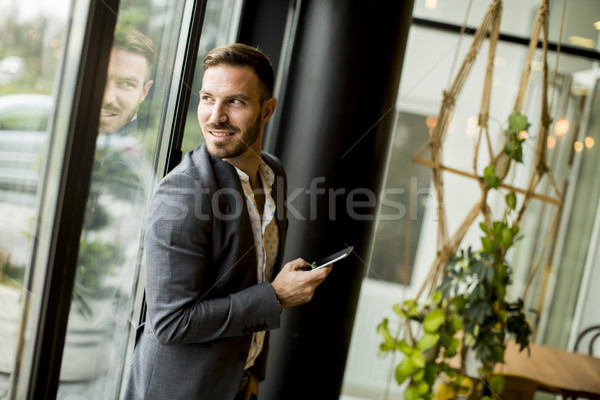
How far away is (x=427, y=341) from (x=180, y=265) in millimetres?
1597

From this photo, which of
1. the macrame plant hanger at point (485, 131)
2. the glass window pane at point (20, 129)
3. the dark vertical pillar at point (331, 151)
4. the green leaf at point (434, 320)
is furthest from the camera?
the green leaf at point (434, 320)

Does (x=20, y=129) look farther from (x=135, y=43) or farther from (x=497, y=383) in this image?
(x=497, y=383)

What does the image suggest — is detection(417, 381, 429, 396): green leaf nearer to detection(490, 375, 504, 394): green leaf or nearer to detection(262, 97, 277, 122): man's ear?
detection(490, 375, 504, 394): green leaf

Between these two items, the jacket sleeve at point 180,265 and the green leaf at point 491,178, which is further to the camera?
the green leaf at point 491,178

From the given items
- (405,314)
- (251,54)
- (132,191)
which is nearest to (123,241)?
(132,191)

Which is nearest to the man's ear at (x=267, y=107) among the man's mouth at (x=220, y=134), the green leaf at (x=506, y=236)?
the man's mouth at (x=220, y=134)

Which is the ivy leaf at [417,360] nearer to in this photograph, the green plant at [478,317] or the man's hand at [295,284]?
the green plant at [478,317]

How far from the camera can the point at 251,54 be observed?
1.24 m

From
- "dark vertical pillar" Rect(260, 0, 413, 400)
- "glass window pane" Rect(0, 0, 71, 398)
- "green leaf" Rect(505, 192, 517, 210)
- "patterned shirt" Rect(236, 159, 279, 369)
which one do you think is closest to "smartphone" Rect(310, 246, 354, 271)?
"patterned shirt" Rect(236, 159, 279, 369)

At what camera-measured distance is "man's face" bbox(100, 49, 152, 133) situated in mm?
1063

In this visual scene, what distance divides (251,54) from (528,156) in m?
2.87

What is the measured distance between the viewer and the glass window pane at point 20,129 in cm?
82

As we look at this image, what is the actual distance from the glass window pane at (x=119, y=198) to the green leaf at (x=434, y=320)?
1.36m

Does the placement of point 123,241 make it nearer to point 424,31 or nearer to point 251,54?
point 251,54
